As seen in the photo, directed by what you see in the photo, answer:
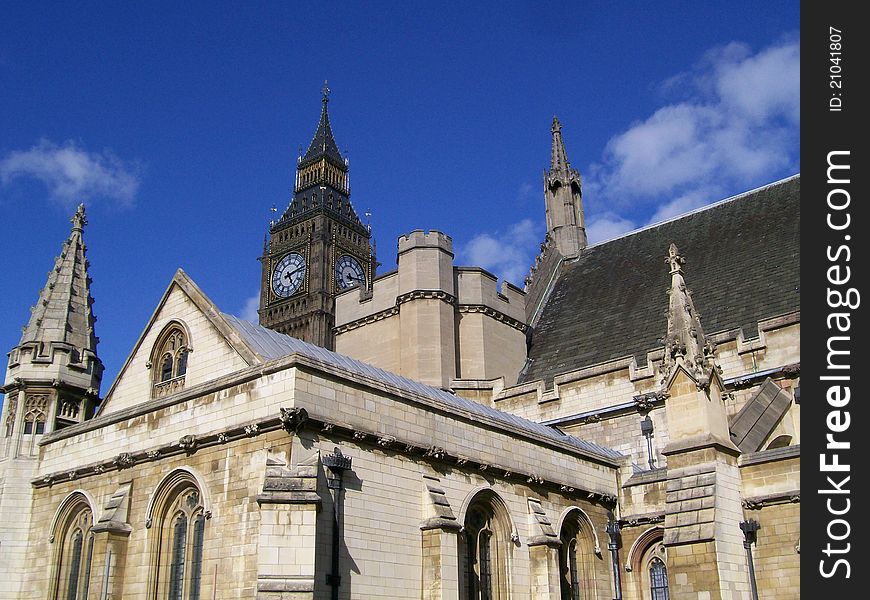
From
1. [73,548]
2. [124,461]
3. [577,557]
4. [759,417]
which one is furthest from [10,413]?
[759,417]

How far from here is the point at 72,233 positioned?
30.3m

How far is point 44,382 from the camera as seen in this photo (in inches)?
1065

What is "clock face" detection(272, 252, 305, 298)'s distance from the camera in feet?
290

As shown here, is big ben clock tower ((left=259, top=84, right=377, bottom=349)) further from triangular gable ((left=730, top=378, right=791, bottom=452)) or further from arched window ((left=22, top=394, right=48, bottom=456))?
triangular gable ((left=730, top=378, right=791, bottom=452))

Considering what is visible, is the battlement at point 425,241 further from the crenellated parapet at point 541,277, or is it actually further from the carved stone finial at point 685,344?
the carved stone finial at point 685,344

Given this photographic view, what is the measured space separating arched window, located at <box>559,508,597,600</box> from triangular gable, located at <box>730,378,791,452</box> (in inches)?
192

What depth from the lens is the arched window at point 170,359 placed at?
22875 millimetres

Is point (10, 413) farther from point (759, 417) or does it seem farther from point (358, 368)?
point (759, 417)

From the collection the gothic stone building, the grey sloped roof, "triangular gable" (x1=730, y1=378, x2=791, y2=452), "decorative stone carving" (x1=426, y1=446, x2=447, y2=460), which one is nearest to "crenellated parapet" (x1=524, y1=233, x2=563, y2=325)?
the gothic stone building

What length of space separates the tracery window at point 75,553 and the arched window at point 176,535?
8.60ft

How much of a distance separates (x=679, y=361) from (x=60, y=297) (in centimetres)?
1968

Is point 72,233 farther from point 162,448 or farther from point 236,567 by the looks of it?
point 236,567
